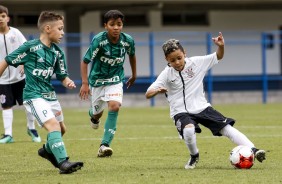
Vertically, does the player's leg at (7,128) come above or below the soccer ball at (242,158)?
below

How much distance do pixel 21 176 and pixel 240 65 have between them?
2269 centimetres

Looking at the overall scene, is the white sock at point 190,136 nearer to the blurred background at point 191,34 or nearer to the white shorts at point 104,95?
the white shorts at point 104,95

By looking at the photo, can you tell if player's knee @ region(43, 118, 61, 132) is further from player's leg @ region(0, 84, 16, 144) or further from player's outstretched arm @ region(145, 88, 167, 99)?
player's leg @ region(0, 84, 16, 144)

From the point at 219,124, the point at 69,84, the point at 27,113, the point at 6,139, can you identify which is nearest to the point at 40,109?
the point at 69,84

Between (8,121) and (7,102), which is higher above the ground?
(7,102)

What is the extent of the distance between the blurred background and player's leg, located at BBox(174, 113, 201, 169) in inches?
673

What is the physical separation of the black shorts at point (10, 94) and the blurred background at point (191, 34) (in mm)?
12555

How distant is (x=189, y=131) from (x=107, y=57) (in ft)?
7.93

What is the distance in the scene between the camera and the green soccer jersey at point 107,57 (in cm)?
1134

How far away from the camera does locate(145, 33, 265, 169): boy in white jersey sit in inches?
379

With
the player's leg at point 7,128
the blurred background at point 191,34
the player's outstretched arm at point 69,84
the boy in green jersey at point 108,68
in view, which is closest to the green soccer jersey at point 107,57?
the boy in green jersey at point 108,68

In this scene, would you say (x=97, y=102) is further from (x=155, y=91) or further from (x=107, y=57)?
(x=155, y=91)

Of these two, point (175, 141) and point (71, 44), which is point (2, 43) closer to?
point (175, 141)

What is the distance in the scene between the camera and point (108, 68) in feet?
37.9
